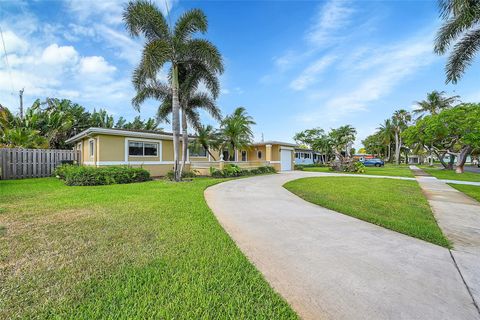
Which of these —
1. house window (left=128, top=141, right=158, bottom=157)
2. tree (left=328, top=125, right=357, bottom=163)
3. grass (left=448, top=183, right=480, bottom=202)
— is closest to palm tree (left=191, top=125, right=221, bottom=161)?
house window (left=128, top=141, right=158, bottom=157)

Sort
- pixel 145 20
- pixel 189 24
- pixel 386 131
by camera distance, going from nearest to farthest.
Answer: pixel 145 20, pixel 189 24, pixel 386 131

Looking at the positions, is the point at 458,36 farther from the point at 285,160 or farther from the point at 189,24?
the point at 285,160

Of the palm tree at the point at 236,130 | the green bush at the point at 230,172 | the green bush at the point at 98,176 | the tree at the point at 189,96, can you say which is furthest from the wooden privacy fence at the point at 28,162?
the palm tree at the point at 236,130

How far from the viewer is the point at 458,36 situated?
951cm

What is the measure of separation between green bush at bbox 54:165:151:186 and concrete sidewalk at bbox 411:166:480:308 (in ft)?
41.9

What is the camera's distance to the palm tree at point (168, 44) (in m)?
10.5

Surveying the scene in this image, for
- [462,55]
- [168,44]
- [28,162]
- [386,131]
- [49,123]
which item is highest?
[386,131]

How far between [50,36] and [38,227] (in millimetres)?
12143

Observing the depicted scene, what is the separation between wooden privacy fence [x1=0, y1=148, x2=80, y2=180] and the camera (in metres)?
12.6

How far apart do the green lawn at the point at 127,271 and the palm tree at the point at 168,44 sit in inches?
316

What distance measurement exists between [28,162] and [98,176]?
7494mm

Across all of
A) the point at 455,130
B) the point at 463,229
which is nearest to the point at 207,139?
the point at 463,229

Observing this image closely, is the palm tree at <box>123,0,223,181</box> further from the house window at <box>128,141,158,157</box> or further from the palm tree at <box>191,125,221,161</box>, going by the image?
the palm tree at <box>191,125,221,161</box>

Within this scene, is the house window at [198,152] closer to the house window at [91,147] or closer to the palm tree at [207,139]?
the palm tree at [207,139]
